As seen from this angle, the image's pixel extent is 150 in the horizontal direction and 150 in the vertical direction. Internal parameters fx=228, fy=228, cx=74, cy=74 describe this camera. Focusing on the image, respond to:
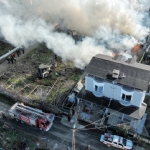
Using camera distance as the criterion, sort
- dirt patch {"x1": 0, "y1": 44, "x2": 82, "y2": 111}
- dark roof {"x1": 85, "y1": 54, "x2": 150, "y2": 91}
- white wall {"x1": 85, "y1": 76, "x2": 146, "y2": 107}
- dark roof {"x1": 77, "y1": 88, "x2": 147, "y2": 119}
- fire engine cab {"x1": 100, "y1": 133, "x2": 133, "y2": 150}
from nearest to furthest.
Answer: fire engine cab {"x1": 100, "y1": 133, "x2": 133, "y2": 150}
dark roof {"x1": 85, "y1": 54, "x2": 150, "y2": 91}
white wall {"x1": 85, "y1": 76, "x2": 146, "y2": 107}
dark roof {"x1": 77, "y1": 88, "x2": 147, "y2": 119}
dirt patch {"x1": 0, "y1": 44, "x2": 82, "y2": 111}

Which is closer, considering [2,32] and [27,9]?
[2,32]

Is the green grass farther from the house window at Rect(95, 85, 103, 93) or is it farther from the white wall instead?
the house window at Rect(95, 85, 103, 93)

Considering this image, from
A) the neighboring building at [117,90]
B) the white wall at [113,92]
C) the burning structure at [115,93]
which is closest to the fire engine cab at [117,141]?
the burning structure at [115,93]

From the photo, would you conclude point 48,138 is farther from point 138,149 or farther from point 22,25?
point 22,25

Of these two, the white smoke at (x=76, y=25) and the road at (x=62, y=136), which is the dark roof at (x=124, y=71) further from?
the white smoke at (x=76, y=25)

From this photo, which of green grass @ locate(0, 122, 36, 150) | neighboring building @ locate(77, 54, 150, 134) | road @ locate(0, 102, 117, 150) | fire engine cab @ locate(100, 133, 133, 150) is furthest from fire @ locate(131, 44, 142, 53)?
green grass @ locate(0, 122, 36, 150)

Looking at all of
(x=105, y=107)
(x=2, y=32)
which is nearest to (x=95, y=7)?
(x=2, y=32)

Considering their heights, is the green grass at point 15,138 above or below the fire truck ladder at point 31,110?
below
